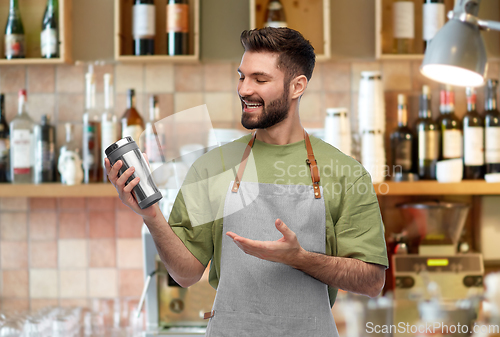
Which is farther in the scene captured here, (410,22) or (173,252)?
(410,22)

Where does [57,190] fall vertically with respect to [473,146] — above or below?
below

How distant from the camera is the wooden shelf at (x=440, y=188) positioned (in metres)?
1.65

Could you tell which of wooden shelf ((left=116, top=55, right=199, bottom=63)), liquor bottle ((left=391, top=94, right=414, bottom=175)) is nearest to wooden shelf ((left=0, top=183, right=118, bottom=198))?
wooden shelf ((left=116, top=55, right=199, bottom=63))

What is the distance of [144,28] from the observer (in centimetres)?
170

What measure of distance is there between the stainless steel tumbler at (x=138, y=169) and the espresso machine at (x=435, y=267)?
4.03ft

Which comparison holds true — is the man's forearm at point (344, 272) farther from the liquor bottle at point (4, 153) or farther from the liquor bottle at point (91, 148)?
the liquor bottle at point (4, 153)

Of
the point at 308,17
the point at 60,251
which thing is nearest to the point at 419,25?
the point at 308,17

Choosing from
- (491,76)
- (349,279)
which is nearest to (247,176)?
(349,279)

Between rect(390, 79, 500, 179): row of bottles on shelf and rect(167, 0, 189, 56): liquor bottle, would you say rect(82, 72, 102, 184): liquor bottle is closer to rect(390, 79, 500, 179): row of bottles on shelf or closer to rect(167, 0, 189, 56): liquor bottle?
rect(167, 0, 189, 56): liquor bottle

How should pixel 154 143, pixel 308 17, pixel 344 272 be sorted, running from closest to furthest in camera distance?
1. pixel 154 143
2. pixel 344 272
3. pixel 308 17

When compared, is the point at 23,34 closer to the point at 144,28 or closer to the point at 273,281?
the point at 144,28

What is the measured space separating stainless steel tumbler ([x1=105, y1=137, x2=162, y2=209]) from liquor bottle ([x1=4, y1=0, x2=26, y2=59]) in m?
1.30

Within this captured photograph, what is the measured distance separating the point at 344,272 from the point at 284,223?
145 mm

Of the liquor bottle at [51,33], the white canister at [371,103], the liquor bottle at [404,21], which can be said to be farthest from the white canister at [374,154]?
the liquor bottle at [51,33]
